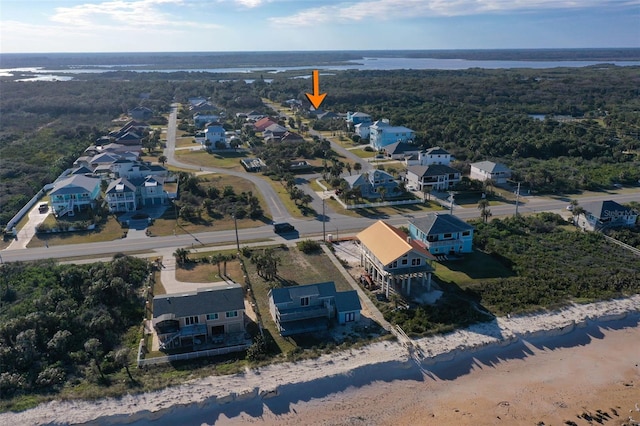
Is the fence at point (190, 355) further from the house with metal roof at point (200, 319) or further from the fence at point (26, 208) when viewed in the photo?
the fence at point (26, 208)

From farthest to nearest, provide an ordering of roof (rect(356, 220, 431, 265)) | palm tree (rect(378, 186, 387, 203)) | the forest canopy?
palm tree (rect(378, 186, 387, 203)), roof (rect(356, 220, 431, 265)), the forest canopy

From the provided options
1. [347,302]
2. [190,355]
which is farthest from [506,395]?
[190,355]

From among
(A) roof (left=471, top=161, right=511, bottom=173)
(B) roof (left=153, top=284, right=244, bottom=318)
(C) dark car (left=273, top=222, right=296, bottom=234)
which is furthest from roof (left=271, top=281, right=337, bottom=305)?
(A) roof (left=471, top=161, right=511, bottom=173)

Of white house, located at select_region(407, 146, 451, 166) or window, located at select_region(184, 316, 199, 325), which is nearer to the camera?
window, located at select_region(184, 316, 199, 325)

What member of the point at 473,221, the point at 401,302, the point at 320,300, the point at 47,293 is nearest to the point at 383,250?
the point at 401,302

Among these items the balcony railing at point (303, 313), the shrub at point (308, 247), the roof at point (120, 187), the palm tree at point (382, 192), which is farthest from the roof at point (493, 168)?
the roof at point (120, 187)

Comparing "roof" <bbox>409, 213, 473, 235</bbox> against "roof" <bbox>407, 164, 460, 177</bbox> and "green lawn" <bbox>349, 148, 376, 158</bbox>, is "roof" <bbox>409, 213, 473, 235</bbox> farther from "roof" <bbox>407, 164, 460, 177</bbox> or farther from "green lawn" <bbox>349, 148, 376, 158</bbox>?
"green lawn" <bbox>349, 148, 376, 158</bbox>

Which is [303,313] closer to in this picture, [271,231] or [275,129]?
[271,231]

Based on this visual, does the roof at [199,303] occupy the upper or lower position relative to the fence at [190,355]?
upper
